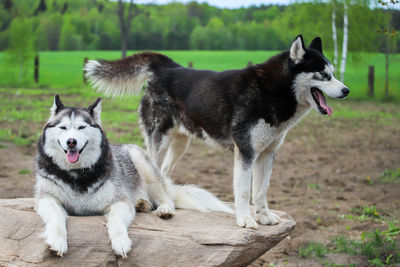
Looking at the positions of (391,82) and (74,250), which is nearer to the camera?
(74,250)

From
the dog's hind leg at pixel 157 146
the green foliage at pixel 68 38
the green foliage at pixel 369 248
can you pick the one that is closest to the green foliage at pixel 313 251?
the green foliage at pixel 369 248

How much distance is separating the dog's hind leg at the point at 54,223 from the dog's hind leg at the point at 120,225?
38 cm

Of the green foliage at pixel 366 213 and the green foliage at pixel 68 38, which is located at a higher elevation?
the green foliage at pixel 68 38

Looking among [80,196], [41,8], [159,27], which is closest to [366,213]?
[80,196]

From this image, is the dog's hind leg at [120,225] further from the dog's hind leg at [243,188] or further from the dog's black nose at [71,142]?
the dog's hind leg at [243,188]

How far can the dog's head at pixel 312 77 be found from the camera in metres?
4.41

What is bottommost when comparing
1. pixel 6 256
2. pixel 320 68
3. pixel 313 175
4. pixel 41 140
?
pixel 313 175

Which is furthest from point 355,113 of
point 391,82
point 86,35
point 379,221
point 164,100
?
point 86,35

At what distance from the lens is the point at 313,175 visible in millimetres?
9461

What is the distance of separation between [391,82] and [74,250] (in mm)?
21569

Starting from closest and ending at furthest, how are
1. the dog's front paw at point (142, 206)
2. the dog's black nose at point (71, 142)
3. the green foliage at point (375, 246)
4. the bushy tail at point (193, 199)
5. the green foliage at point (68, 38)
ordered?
the dog's black nose at point (71, 142) < the dog's front paw at point (142, 206) < the bushy tail at point (193, 199) < the green foliage at point (375, 246) < the green foliage at point (68, 38)

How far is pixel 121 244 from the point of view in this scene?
153 inches

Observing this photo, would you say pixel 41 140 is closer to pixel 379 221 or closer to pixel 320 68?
pixel 320 68

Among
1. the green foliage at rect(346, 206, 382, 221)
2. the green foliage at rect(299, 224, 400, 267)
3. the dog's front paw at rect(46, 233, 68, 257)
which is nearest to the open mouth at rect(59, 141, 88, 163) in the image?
the dog's front paw at rect(46, 233, 68, 257)
